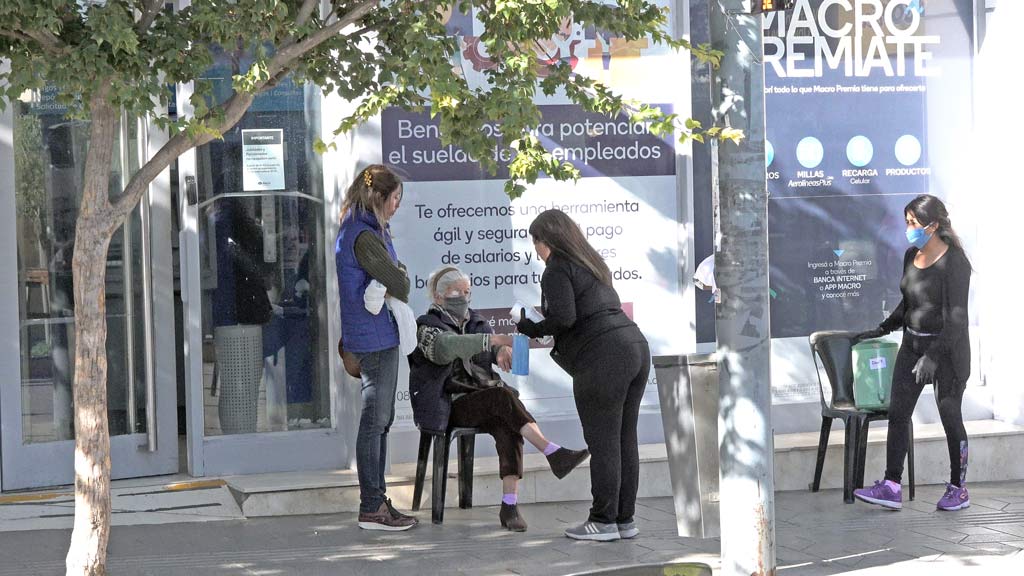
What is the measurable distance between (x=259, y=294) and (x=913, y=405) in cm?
405

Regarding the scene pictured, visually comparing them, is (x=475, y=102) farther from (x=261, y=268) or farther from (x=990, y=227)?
(x=990, y=227)

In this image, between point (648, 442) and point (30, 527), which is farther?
point (648, 442)

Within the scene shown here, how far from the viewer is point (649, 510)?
777cm

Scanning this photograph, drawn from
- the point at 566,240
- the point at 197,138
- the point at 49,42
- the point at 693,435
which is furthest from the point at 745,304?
the point at 49,42

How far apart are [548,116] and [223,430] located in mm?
2906

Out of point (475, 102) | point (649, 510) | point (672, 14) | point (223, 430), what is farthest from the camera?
point (672, 14)

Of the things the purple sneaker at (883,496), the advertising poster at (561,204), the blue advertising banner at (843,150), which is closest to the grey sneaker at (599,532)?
the purple sneaker at (883,496)

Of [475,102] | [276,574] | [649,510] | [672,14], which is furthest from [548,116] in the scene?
[276,574]

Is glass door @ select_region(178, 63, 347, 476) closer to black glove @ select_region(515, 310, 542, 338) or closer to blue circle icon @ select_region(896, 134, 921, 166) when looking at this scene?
black glove @ select_region(515, 310, 542, 338)

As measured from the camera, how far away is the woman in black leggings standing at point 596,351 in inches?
261

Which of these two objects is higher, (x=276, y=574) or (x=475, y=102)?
(x=475, y=102)

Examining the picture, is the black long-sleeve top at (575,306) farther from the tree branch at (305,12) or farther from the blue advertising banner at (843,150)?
the blue advertising banner at (843,150)

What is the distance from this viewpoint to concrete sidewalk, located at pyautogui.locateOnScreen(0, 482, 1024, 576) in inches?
249

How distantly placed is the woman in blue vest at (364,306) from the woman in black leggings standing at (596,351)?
29.8 inches
